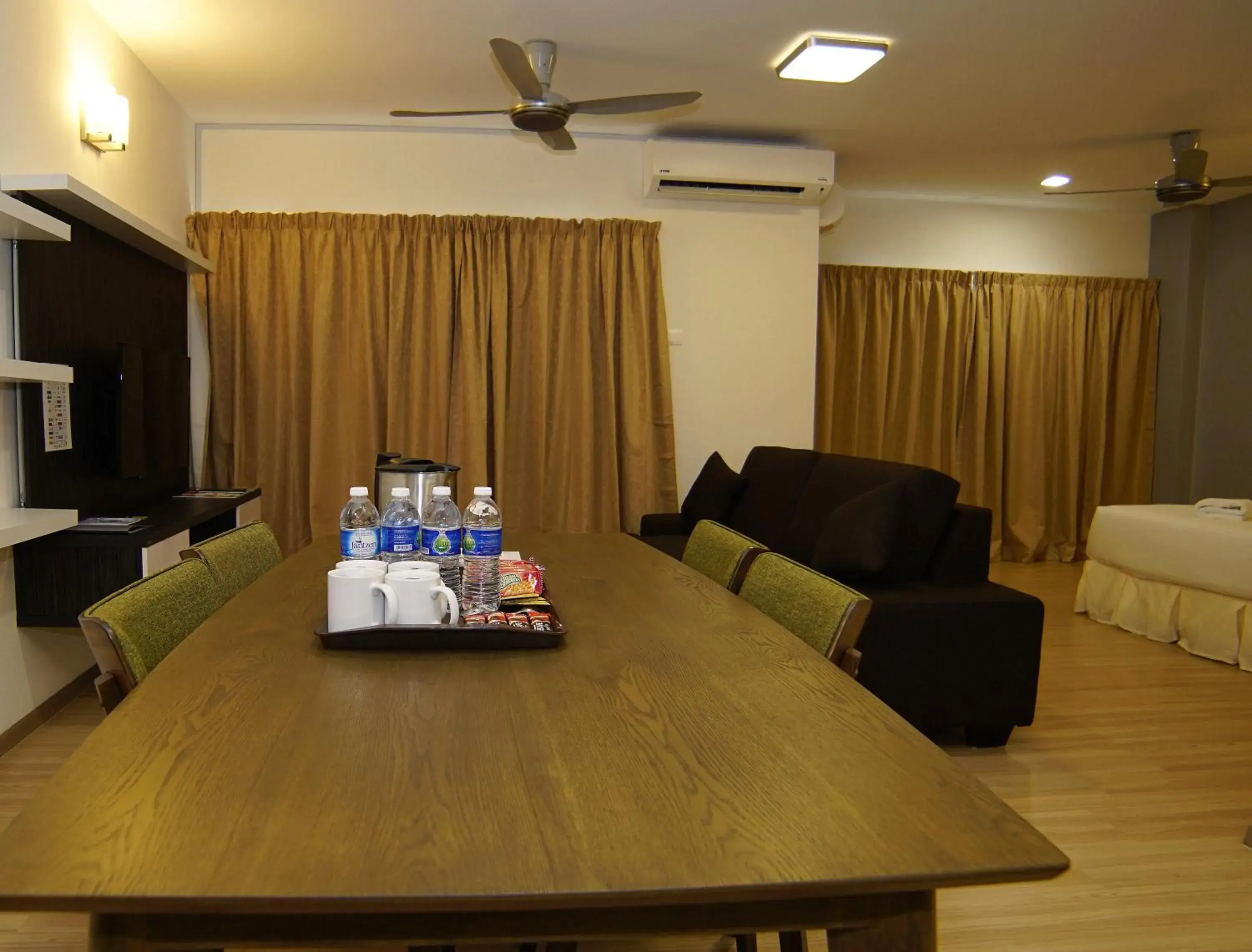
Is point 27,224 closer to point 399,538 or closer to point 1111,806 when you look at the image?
point 399,538

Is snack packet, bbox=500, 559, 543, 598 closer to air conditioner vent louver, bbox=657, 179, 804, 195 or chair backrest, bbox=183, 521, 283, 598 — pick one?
chair backrest, bbox=183, 521, 283, 598

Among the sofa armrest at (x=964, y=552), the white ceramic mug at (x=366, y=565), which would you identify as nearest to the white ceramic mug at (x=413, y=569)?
the white ceramic mug at (x=366, y=565)

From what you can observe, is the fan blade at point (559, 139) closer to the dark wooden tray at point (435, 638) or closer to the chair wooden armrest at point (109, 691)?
the dark wooden tray at point (435, 638)

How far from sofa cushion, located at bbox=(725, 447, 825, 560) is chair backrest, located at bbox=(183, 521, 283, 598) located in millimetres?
2213

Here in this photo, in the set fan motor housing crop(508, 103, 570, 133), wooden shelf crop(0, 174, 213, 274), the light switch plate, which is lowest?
the light switch plate

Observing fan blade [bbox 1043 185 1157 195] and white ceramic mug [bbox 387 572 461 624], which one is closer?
white ceramic mug [bbox 387 572 461 624]

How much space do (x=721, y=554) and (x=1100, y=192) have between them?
4.75 m

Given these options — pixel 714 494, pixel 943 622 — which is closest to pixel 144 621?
pixel 943 622

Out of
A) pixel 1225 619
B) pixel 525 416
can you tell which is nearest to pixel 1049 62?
pixel 1225 619

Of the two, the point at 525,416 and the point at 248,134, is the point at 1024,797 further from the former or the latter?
the point at 248,134

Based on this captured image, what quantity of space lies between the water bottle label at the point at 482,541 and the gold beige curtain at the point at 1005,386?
17.0ft

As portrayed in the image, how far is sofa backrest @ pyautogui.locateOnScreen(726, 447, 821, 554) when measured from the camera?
432 centimetres

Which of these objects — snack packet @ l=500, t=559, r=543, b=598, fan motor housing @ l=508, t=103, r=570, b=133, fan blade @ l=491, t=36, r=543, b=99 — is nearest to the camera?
snack packet @ l=500, t=559, r=543, b=598

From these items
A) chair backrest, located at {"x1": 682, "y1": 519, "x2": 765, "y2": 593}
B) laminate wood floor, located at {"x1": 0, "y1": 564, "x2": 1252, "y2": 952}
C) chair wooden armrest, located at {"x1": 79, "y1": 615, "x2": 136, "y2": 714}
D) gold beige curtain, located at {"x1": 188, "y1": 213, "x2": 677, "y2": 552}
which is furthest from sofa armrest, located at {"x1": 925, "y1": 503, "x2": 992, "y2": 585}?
chair wooden armrest, located at {"x1": 79, "y1": 615, "x2": 136, "y2": 714}
